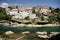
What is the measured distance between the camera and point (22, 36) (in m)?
3.28

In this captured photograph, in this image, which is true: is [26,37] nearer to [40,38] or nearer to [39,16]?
[40,38]

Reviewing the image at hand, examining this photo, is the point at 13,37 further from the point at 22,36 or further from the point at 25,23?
the point at 25,23

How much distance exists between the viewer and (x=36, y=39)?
3.19 m

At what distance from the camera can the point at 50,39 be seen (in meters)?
3.13

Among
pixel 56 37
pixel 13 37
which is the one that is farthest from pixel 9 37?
pixel 56 37

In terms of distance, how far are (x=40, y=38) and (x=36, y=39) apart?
0.23 ft

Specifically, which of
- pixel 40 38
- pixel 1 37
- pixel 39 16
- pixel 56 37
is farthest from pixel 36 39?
pixel 39 16

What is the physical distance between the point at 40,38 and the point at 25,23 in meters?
3.78

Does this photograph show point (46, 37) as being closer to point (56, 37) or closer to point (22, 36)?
point (56, 37)

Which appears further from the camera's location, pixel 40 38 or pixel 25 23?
pixel 25 23

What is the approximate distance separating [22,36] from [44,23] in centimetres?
373

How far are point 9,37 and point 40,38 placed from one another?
489 millimetres

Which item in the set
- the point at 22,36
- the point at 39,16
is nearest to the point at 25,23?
the point at 39,16

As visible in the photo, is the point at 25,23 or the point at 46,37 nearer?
the point at 46,37
